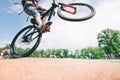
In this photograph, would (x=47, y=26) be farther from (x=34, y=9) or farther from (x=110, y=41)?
(x=110, y=41)

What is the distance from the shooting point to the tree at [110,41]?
78.8 meters

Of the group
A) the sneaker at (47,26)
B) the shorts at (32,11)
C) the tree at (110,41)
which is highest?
the tree at (110,41)

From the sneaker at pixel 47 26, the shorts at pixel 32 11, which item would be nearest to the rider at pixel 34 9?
the shorts at pixel 32 11

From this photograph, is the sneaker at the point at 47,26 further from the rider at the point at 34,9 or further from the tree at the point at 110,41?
the tree at the point at 110,41

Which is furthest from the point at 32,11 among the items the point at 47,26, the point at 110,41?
the point at 110,41

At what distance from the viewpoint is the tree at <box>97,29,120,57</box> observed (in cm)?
7875

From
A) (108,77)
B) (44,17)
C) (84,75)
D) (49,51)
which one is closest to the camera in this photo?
(44,17)

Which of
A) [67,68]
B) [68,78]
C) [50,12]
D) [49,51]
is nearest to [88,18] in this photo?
[50,12]

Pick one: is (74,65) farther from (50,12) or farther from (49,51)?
(49,51)

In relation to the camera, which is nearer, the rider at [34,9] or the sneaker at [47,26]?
the sneaker at [47,26]

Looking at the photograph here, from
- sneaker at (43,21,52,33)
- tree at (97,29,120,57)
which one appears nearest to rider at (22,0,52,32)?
sneaker at (43,21,52,33)

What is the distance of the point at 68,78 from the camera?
1157 cm

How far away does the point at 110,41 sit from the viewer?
79938 millimetres

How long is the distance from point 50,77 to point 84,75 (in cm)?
188
